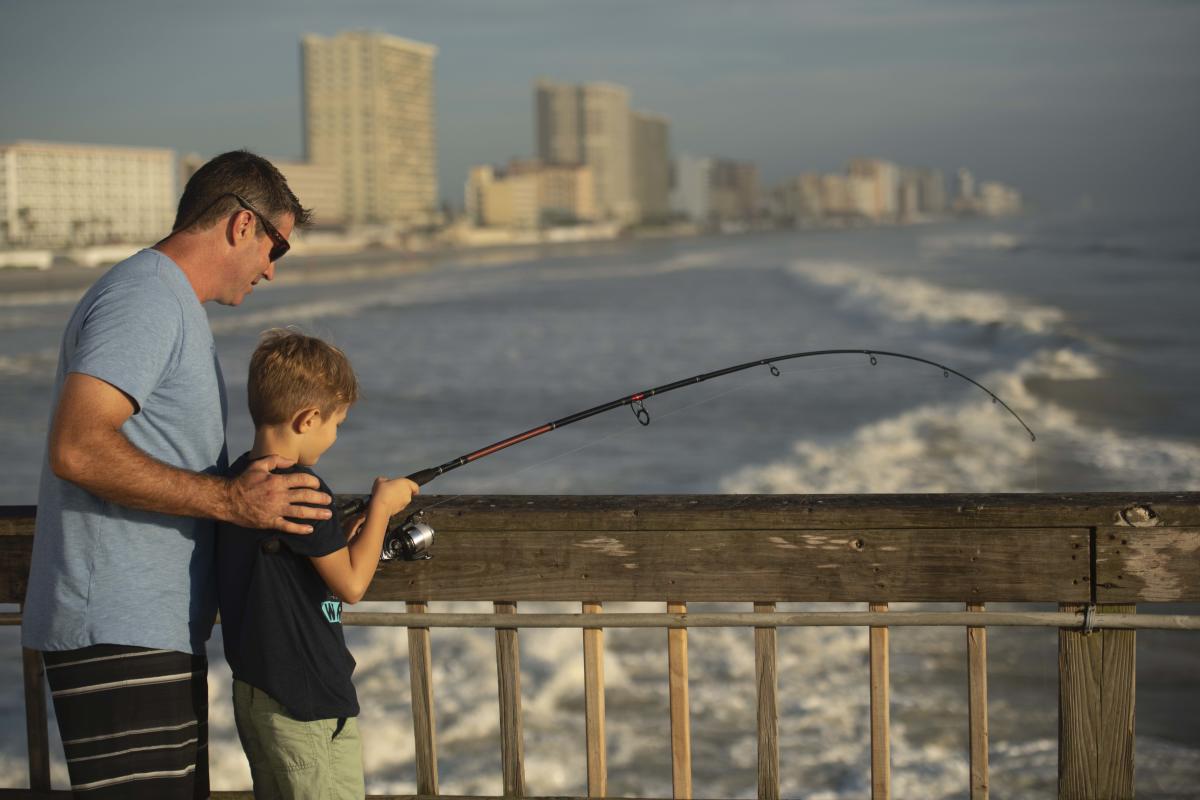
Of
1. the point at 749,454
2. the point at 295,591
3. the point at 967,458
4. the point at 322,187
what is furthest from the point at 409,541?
the point at 322,187

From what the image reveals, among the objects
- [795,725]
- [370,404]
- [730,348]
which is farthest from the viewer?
[730,348]

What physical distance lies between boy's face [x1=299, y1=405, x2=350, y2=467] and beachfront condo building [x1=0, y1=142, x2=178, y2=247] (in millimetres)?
16304

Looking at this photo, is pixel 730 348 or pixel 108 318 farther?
pixel 730 348

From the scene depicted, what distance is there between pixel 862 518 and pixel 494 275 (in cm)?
6237

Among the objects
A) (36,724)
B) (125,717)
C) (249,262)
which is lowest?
(36,724)

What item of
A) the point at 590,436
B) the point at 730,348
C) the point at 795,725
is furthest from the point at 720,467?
the point at 730,348

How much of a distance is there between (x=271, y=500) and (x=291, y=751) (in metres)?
0.41

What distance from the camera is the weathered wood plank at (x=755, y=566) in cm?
220

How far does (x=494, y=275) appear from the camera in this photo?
210ft

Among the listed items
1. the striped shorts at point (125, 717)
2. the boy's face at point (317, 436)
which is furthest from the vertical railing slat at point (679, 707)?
the striped shorts at point (125, 717)

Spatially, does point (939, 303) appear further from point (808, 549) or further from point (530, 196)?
point (530, 196)

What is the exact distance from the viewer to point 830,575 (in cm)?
223

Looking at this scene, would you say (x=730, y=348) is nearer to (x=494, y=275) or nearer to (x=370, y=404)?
(x=370, y=404)

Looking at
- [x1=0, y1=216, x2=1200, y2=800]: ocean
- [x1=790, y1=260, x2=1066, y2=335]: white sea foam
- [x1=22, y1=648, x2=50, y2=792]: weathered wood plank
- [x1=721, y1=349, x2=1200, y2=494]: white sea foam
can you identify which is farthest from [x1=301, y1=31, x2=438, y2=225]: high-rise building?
[x1=22, y1=648, x2=50, y2=792]: weathered wood plank
